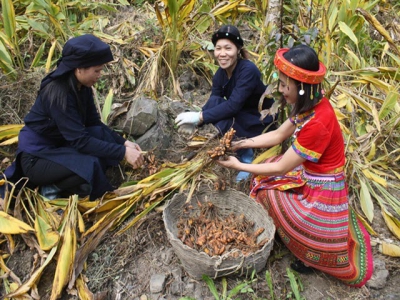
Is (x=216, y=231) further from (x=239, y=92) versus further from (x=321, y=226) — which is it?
(x=239, y=92)

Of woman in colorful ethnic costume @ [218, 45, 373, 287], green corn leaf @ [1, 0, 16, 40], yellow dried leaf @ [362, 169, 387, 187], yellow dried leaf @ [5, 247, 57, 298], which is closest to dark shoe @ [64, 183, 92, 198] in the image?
yellow dried leaf @ [5, 247, 57, 298]

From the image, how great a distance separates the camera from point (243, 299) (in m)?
1.73

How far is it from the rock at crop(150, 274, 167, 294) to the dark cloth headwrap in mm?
1151

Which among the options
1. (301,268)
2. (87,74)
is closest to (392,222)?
(301,268)

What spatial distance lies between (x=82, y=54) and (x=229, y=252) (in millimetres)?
1223

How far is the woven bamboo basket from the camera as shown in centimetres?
164

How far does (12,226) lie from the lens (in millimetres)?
1851

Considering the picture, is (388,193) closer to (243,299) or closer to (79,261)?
(243,299)

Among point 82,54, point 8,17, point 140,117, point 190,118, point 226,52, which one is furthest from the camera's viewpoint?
point 8,17

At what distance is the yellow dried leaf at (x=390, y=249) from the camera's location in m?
1.97

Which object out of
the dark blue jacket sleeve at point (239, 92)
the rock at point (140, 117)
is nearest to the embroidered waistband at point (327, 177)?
the dark blue jacket sleeve at point (239, 92)

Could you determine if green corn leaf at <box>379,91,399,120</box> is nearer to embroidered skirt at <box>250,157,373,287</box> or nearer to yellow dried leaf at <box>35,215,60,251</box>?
embroidered skirt at <box>250,157,373,287</box>

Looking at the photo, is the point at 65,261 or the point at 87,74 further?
the point at 87,74

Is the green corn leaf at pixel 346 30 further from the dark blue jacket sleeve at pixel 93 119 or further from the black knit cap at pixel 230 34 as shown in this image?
the dark blue jacket sleeve at pixel 93 119
